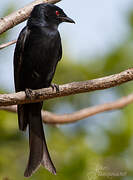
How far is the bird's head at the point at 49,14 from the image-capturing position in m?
4.63

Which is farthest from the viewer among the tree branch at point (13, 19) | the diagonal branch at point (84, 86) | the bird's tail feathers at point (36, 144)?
the bird's tail feathers at point (36, 144)

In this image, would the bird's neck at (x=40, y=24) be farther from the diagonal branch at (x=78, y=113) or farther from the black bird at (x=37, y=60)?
the diagonal branch at (x=78, y=113)

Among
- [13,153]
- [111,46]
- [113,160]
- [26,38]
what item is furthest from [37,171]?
[111,46]

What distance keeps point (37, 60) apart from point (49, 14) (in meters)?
0.53

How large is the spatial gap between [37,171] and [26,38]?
1.10 metres

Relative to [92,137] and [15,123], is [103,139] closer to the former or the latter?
[92,137]

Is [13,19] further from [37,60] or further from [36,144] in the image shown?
[36,144]

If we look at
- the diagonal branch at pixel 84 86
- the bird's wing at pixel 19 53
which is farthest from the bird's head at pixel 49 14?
the diagonal branch at pixel 84 86

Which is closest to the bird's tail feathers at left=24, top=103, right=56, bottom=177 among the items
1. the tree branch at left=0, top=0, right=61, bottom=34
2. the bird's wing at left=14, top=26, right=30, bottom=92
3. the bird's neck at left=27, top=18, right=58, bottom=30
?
the bird's wing at left=14, top=26, right=30, bottom=92

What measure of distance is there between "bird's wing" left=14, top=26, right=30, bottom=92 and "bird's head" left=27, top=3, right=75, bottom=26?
214 millimetres

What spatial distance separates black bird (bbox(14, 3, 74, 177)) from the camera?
439 centimetres

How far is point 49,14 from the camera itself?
4.71 metres

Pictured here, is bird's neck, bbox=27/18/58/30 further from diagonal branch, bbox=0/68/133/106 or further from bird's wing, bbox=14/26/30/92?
diagonal branch, bbox=0/68/133/106

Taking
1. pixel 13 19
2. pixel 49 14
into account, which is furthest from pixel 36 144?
pixel 13 19
